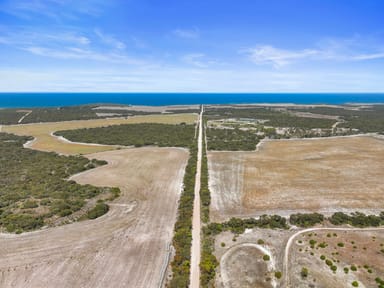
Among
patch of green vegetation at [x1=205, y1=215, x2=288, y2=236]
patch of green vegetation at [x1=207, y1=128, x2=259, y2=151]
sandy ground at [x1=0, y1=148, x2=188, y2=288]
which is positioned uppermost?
patch of green vegetation at [x1=207, y1=128, x2=259, y2=151]

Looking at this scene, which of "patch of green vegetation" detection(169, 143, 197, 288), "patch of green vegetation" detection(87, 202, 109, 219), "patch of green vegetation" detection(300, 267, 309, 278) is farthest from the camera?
"patch of green vegetation" detection(87, 202, 109, 219)

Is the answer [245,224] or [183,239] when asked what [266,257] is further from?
[183,239]

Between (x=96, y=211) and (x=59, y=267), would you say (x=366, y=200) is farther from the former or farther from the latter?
(x=59, y=267)

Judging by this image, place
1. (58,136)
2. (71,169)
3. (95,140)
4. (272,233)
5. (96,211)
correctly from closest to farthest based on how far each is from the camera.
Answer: (272,233) < (96,211) < (71,169) < (95,140) < (58,136)

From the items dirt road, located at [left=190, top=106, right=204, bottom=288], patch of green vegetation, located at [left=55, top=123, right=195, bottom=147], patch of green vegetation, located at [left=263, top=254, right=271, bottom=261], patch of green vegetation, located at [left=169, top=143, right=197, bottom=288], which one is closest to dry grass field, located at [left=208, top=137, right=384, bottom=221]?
dirt road, located at [left=190, top=106, right=204, bottom=288]

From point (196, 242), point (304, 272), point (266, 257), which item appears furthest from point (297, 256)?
point (196, 242)

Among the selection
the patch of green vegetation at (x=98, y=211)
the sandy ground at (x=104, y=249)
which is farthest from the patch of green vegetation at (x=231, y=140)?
the patch of green vegetation at (x=98, y=211)

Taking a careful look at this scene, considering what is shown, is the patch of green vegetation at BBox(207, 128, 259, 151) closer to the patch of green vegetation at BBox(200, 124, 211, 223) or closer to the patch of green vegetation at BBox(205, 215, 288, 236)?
the patch of green vegetation at BBox(200, 124, 211, 223)

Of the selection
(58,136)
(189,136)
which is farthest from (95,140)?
(189,136)
